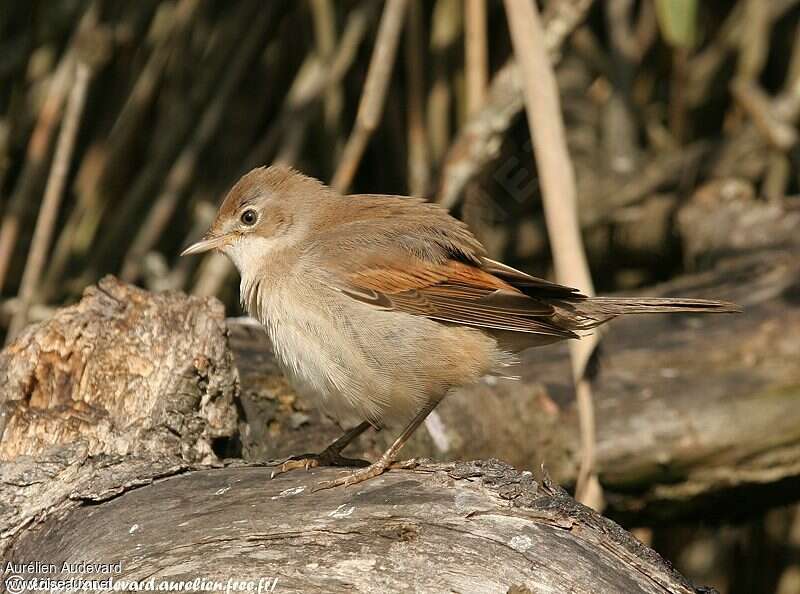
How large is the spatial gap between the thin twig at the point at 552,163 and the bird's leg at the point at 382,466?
50cm

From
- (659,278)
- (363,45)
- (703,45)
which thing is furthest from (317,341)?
(703,45)

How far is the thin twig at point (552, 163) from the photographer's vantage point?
11.6 ft

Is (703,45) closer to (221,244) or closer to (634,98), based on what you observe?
(634,98)

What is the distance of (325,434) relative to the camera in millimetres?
3764

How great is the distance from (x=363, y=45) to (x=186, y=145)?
104 cm

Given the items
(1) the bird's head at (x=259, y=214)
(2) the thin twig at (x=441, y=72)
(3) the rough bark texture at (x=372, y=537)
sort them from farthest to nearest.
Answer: (2) the thin twig at (x=441, y=72), (1) the bird's head at (x=259, y=214), (3) the rough bark texture at (x=372, y=537)

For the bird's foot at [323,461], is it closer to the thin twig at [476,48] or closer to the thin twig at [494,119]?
the thin twig at [494,119]

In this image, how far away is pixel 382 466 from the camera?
2.91 metres

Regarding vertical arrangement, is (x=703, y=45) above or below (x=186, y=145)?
above

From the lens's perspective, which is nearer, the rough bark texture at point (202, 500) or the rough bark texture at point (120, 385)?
the rough bark texture at point (202, 500)

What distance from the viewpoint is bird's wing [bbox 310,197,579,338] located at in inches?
133

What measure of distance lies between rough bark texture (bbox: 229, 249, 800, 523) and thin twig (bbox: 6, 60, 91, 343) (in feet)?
4.09

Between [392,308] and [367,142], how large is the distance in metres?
1.79

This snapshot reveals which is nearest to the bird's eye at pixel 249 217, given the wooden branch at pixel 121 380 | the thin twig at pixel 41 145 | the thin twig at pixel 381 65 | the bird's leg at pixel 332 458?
the wooden branch at pixel 121 380
